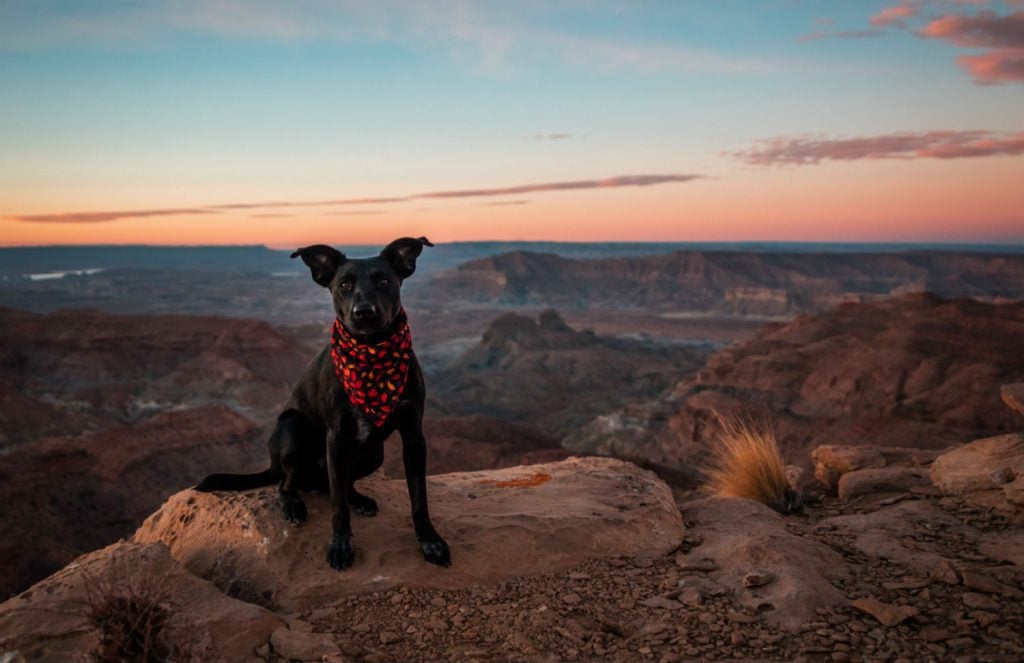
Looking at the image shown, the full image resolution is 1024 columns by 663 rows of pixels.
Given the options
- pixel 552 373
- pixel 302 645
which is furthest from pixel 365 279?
pixel 552 373

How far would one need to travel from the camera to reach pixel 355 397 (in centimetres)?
401

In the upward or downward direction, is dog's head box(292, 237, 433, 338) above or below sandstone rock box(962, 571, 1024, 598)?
above

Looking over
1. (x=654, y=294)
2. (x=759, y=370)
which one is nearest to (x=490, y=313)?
(x=654, y=294)

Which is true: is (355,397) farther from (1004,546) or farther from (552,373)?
(552,373)

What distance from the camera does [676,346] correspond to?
61.4m

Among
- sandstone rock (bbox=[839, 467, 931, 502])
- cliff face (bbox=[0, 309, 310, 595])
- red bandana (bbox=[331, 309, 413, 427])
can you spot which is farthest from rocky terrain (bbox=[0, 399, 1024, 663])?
cliff face (bbox=[0, 309, 310, 595])

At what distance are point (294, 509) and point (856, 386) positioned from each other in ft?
89.8

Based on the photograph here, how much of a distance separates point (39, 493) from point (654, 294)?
9116 cm

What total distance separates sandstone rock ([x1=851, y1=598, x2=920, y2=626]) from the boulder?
138 inches

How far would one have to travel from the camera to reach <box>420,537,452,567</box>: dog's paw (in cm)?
420

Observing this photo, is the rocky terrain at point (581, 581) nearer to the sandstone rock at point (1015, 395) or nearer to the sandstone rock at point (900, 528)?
the sandstone rock at point (900, 528)

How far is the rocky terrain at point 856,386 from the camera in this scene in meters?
22.6

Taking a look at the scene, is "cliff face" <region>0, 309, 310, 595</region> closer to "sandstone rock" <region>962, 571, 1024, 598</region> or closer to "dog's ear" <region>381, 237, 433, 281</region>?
"dog's ear" <region>381, 237, 433, 281</region>

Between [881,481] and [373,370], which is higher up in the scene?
[373,370]
